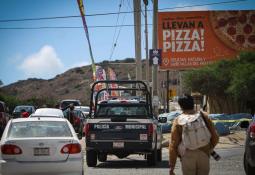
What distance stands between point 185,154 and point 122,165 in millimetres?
10317

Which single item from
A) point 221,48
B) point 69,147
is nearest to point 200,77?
point 221,48

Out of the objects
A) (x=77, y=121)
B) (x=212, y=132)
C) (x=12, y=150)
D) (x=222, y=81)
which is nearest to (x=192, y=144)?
(x=212, y=132)

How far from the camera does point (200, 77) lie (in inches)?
2119

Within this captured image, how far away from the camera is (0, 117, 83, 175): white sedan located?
1347cm

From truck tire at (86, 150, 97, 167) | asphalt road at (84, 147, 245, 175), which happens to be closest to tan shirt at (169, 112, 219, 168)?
asphalt road at (84, 147, 245, 175)

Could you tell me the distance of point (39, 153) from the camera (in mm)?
13625

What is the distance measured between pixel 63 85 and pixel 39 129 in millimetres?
154165

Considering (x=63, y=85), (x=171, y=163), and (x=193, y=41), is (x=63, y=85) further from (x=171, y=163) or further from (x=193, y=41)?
(x=171, y=163)

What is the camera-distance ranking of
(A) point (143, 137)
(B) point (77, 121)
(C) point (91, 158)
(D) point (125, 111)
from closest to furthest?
(A) point (143, 137) → (C) point (91, 158) → (D) point (125, 111) → (B) point (77, 121)

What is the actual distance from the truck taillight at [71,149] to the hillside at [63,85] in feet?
437

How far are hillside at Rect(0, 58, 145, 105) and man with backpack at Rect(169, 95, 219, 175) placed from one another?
13769 centimetres

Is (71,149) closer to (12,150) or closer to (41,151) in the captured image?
(41,151)

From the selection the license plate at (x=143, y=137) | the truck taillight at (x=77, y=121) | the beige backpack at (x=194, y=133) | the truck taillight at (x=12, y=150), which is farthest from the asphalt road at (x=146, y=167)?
the truck taillight at (x=77, y=121)

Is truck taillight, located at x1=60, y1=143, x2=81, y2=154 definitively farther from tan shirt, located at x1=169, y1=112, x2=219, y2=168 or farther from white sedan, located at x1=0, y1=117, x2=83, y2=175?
tan shirt, located at x1=169, y1=112, x2=219, y2=168
